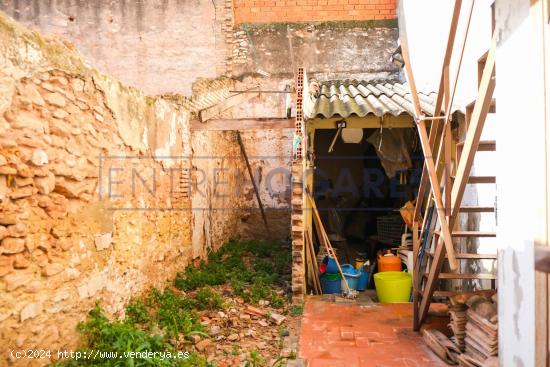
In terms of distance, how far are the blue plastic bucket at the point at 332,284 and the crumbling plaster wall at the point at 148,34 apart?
5.53 metres

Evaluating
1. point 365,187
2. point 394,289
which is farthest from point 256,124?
point 365,187

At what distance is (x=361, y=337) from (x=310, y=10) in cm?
767

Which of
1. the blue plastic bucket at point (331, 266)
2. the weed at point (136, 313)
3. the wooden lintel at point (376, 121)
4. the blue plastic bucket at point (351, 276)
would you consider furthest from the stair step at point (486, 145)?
the weed at point (136, 313)

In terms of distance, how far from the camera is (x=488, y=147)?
3727 millimetres

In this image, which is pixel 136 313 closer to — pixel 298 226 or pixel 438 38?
pixel 298 226

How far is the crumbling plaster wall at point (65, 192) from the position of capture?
273cm

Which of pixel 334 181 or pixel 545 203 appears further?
pixel 334 181

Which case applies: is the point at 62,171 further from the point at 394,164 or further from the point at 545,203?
the point at 394,164

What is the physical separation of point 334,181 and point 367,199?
36.9 inches

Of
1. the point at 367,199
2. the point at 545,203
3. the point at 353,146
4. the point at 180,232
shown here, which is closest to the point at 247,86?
the point at 353,146

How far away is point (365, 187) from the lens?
32.3 feet

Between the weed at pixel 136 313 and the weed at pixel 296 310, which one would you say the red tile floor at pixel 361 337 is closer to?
the weed at pixel 296 310

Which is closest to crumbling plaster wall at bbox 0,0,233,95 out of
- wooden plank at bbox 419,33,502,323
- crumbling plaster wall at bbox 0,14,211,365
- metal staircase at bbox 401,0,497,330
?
crumbling plaster wall at bbox 0,14,211,365

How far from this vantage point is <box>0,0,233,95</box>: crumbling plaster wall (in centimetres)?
938
